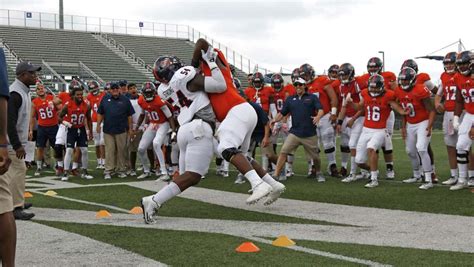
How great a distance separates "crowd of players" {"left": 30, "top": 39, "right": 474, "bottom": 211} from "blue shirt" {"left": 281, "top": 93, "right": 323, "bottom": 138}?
28 cm

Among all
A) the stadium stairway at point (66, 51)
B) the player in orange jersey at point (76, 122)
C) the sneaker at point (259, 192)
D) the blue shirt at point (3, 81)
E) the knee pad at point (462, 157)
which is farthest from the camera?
the stadium stairway at point (66, 51)

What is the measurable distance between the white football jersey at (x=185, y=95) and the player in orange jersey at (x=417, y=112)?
3832mm

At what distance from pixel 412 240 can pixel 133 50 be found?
3664cm

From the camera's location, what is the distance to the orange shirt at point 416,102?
29.8 feet

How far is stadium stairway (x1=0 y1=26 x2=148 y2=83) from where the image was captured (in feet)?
114

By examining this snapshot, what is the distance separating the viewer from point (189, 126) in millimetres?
6453

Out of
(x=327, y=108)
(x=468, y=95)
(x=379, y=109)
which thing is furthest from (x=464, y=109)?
(x=327, y=108)

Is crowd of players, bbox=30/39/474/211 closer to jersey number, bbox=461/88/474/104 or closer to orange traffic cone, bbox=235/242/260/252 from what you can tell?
jersey number, bbox=461/88/474/104

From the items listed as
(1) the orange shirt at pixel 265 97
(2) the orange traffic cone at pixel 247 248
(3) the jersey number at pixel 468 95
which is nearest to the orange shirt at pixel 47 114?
(1) the orange shirt at pixel 265 97

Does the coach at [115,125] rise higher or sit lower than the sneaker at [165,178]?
higher

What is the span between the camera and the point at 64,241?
5348 mm

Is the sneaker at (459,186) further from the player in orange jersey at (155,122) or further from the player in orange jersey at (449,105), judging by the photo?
the player in orange jersey at (155,122)

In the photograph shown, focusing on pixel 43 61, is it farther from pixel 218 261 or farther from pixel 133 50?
pixel 218 261

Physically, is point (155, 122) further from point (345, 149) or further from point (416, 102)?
point (416, 102)
